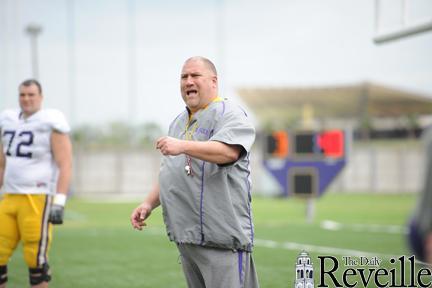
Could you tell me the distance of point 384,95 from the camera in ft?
127

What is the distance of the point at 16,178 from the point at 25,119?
1.68 feet

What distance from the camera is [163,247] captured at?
11500 mm

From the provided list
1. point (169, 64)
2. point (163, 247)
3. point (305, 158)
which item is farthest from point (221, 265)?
point (169, 64)

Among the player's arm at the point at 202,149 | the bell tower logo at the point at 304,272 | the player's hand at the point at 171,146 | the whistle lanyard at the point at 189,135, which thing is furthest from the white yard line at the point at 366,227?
the player's hand at the point at 171,146

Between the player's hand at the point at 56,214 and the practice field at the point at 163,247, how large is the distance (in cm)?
177

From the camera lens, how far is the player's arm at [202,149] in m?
4.01

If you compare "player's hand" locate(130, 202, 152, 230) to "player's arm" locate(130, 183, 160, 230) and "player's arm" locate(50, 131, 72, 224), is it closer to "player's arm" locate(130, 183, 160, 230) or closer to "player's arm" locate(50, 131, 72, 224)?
"player's arm" locate(130, 183, 160, 230)

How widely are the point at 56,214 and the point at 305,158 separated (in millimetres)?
Answer: 11626

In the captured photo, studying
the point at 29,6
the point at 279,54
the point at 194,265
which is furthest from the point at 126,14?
the point at 194,265

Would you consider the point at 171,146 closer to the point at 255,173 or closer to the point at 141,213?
the point at 141,213

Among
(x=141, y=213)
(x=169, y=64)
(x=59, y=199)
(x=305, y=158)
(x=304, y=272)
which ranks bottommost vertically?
(x=305, y=158)

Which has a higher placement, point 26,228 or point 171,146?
point 171,146

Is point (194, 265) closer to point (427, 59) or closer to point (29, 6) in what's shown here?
point (427, 59)

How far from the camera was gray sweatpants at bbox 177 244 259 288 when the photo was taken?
4355 millimetres
